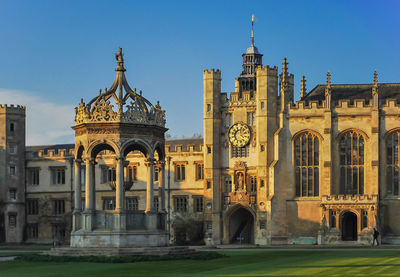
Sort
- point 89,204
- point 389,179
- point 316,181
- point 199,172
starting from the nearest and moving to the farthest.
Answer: point 89,204
point 389,179
point 316,181
point 199,172

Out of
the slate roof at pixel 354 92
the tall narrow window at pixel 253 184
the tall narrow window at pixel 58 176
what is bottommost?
the tall narrow window at pixel 253 184

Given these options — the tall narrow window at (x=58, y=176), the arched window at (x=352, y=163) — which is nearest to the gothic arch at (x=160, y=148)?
the arched window at (x=352, y=163)

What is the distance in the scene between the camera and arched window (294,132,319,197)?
8356cm

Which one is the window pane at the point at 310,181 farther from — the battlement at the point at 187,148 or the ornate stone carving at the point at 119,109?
the ornate stone carving at the point at 119,109

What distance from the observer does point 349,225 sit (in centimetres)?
8281

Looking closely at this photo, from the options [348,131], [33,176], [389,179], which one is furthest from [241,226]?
[33,176]

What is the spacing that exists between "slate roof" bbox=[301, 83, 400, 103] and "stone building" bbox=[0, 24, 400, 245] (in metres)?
0.10

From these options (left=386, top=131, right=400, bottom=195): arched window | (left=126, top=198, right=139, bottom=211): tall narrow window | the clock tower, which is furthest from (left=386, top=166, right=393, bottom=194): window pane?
(left=126, top=198, right=139, bottom=211): tall narrow window

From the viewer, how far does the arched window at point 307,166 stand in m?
83.6

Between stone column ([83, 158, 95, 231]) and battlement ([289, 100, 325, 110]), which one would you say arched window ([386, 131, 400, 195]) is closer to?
battlement ([289, 100, 325, 110])

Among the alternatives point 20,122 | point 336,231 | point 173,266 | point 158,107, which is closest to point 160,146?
point 158,107

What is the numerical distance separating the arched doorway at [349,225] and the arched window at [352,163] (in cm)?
219

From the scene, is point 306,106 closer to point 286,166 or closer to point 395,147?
point 286,166

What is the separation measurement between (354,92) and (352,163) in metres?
8.31
